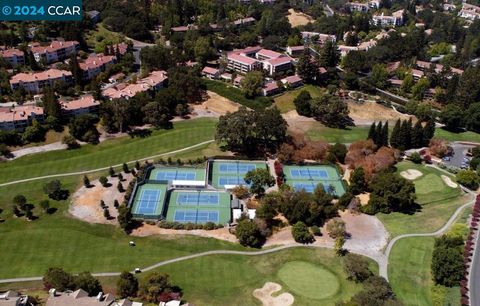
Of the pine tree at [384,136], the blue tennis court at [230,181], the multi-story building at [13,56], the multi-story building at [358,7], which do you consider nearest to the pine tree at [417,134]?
the pine tree at [384,136]

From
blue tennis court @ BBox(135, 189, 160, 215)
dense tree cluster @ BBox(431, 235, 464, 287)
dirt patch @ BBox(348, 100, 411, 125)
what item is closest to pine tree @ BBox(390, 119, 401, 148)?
dirt patch @ BBox(348, 100, 411, 125)

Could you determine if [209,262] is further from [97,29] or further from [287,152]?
[97,29]

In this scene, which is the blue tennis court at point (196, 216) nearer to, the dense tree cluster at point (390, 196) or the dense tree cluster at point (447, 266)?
the dense tree cluster at point (390, 196)

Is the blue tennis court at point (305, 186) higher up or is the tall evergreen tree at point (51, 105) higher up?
the tall evergreen tree at point (51, 105)

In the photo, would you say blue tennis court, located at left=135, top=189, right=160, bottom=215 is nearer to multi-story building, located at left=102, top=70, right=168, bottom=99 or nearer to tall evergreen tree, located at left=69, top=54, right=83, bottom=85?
multi-story building, located at left=102, top=70, right=168, bottom=99

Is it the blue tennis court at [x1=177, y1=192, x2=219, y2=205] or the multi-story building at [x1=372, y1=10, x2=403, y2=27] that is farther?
the multi-story building at [x1=372, y1=10, x2=403, y2=27]

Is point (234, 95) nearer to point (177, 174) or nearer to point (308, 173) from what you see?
point (308, 173)
